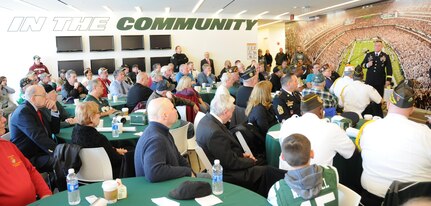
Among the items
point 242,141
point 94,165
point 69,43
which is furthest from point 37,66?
point 242,141

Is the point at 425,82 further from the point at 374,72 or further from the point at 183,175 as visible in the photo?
the point at 183,175

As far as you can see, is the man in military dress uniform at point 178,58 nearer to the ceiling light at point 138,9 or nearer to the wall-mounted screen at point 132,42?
the wall-mounted screen at point 132,42

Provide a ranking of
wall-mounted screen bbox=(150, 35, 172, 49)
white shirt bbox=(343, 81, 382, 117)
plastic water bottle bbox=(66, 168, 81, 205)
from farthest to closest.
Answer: wall-mounted screen bbox=(150, 35, 172, 49), white shirt bbox=(343, 81, 382, 117), plastic water bottle bbox=(66, 168, 81, 205)

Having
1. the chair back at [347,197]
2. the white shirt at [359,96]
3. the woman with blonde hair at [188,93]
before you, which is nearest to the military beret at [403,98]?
the chair back at [347,197]

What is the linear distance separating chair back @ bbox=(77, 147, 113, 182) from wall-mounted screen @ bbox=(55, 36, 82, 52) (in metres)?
10.1

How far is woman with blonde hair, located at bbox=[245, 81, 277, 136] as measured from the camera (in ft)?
14.9

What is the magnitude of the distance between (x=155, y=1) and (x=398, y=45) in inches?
314

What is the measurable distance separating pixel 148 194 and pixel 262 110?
249 centimetres

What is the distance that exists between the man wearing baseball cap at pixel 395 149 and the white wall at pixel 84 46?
11425 millimetres

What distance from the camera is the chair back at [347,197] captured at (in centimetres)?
214

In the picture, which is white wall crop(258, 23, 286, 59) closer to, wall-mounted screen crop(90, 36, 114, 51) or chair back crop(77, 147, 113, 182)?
wall-mounted screen crop(90, 36, 114, 51)

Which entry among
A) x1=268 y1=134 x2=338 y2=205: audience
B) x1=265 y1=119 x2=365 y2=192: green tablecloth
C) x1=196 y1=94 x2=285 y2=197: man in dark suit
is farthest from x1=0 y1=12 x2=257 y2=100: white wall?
x1=268 y1=134 x2=338 y2=205: audience

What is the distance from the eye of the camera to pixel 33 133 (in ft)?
12.3

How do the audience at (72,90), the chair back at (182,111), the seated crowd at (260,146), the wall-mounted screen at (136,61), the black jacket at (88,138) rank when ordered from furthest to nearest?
the wall-mounted screen at (136,61) → the audience at (72,90) → the chair back at (182,111) → the black jacket at (88,138) → the seated crowd at (260,146)
